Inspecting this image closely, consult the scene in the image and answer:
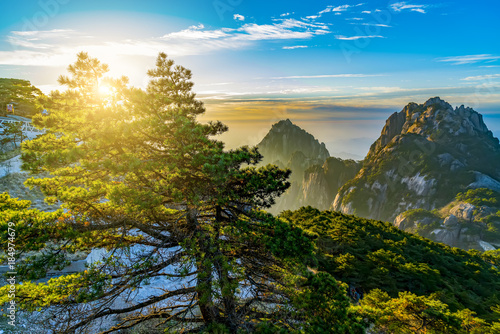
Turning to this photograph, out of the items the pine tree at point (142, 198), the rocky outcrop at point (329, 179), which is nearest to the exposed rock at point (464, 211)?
the rocky outcrop at point (329, 179)

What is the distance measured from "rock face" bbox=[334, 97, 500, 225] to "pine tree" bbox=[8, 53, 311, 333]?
3761 inches

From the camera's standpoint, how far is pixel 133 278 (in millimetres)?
7699

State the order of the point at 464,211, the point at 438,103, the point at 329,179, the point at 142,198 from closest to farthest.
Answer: the point at 142,198
the point at 464,211
the point at 438,103
the point at 329,179

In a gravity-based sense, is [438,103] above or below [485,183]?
above

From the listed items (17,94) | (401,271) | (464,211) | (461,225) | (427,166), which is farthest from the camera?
(427,166)

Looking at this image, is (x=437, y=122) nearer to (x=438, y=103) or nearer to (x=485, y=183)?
(x=438, y=103)

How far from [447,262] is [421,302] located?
19679 millimetres

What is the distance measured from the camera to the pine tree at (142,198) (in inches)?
274

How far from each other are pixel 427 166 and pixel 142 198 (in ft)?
386

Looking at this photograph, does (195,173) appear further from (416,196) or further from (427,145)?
(427,145)

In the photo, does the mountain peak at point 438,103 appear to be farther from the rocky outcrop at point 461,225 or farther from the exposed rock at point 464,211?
the exposed rock at point 464,211

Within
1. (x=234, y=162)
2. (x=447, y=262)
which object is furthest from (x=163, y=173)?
(x=447, y=262)

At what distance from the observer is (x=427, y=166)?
97.3 metres

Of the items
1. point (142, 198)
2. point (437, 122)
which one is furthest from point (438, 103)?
point (142, 198)
